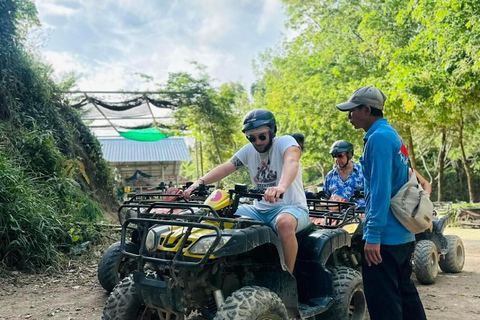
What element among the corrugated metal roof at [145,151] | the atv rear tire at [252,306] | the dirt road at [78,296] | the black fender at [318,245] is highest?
the corrugated metal roof at [145,151]

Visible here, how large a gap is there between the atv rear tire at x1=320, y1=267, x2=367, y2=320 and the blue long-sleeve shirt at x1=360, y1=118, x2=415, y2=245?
103 cm

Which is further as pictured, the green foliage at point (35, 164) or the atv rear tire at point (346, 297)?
the green foliage at point (35, 164)

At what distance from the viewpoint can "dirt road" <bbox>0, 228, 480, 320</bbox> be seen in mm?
4656

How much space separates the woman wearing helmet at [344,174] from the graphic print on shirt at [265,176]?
2499 mm

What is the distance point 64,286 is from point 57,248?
112 cm

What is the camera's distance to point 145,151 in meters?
28.8

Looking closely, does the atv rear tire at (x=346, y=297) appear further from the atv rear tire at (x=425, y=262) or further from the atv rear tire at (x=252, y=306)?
the atv rear tire at (x=425, y=262)

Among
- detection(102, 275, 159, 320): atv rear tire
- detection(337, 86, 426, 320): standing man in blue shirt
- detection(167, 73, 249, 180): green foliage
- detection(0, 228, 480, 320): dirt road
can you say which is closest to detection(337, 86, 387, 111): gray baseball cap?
detection(337, 86, 426, 320): standing man in blue shirt

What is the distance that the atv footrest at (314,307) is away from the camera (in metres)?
3.40

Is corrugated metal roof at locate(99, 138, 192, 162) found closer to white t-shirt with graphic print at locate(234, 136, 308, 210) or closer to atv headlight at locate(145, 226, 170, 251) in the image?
white t-shirt with graphic print at locate(234, 136, 308, 210)

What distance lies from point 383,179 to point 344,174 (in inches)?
140

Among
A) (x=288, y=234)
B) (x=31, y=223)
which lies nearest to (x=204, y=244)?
(x=288, y=234)

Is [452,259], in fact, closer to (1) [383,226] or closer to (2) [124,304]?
(1) [383,226]

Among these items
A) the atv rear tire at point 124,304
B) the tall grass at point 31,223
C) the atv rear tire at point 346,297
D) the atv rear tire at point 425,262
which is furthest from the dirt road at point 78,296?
the atv rear tire at point 124,304
